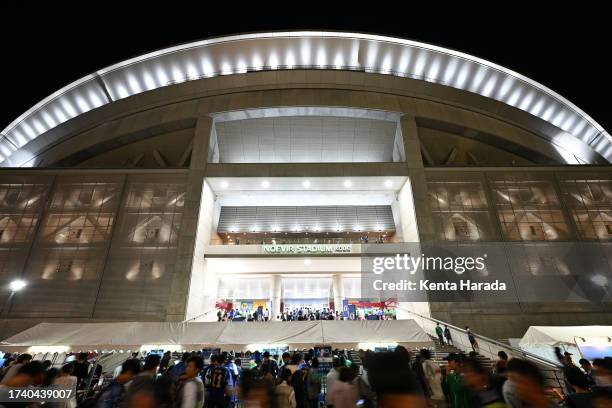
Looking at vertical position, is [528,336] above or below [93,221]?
below

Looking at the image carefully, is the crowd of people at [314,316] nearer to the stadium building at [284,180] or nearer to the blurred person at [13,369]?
the stadium building at [284,180]

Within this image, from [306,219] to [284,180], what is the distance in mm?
4948

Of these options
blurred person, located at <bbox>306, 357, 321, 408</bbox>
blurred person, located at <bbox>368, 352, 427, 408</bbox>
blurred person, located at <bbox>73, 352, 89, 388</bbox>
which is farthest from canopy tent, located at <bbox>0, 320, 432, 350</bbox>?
blurred person, located at <bbox>368, 352, 427, 408</bbox>

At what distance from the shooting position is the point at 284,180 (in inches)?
880

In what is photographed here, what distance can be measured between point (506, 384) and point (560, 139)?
2938 cm


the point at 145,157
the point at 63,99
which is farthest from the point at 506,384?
the point at 63,99

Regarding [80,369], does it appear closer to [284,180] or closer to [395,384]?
[395,384]

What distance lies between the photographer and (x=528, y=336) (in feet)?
43.4

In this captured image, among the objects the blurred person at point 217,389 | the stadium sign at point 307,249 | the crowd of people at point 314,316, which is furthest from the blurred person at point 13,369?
the stadium sign at point 307,249

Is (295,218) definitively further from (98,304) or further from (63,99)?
(63,99)

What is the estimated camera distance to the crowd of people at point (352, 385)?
2.04 m

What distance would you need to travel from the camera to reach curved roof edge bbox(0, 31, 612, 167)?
Result: 1011 inches

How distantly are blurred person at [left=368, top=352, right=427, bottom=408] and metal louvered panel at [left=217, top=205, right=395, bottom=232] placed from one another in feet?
77.4

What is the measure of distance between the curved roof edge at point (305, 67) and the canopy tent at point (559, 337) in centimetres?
1847
